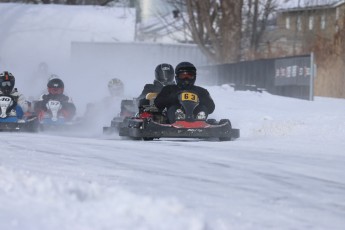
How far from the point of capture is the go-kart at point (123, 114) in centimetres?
1959

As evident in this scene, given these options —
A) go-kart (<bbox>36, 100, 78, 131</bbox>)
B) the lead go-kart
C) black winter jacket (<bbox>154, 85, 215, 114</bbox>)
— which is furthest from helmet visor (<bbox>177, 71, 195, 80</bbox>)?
go-kart (<bbox>36, 100, 78, 131</bbox>)

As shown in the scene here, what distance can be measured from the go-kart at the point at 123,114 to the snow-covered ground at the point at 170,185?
15.2 ft

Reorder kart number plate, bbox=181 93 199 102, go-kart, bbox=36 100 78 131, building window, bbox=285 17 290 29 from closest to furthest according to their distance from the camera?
kart number plate, bbox=181 93 199 102
go-kart, bbox=36 100 78 131
building window, bbox=285 17 290 29

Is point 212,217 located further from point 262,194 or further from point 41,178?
point 41,178

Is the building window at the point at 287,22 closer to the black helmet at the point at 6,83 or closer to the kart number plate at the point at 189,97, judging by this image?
the black helmet at the point at 6,83

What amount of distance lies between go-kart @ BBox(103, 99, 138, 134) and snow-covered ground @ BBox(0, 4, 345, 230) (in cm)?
462

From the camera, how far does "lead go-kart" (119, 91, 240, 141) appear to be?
52.5 ft

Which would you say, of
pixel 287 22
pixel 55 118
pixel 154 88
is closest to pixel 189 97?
pixel 154 88

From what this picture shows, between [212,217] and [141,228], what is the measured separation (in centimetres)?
65

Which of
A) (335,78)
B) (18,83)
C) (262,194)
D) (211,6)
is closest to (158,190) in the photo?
(262,194)

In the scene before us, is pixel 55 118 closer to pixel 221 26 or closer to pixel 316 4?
pixel 221 26

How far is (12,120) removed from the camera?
19734 mm

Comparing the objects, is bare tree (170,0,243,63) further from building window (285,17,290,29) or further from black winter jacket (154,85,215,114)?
building window (285,17,290,29)

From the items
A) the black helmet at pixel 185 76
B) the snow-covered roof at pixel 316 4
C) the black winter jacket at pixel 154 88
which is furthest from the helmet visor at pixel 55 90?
the snow-covered roof at pixel 316 4
